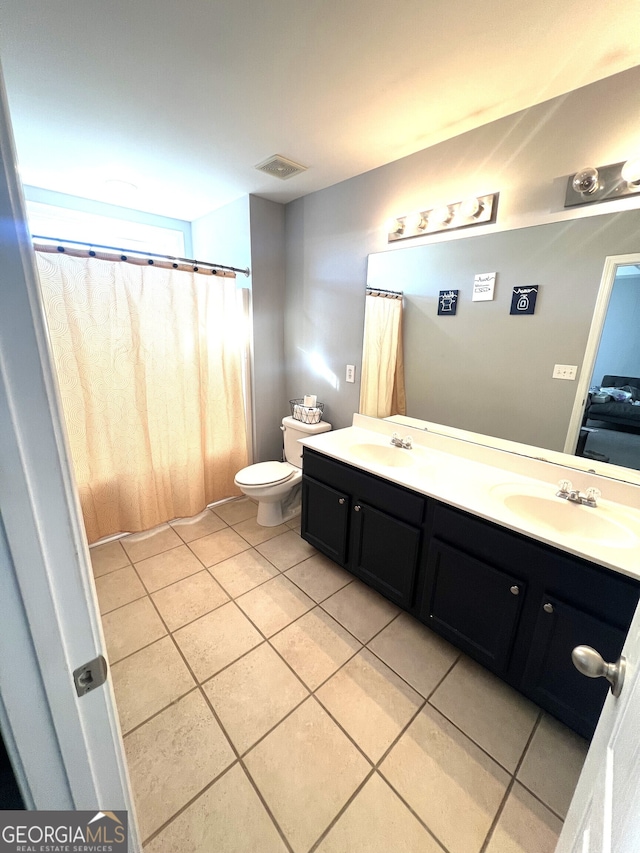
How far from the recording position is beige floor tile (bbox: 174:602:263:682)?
154 cm

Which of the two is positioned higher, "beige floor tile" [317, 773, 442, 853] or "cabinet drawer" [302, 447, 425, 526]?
"cabinet drawer" [302, 447, 425, 526]

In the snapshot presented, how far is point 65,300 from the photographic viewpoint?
1.89 meters

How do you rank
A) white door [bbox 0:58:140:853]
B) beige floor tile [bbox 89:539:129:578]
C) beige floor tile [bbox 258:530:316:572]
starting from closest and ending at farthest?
white door [bbox 0:58:140:853] < beige floor tile [bbox 89:539:129:578] < beige floor tile [bbox 258:530:316:572]

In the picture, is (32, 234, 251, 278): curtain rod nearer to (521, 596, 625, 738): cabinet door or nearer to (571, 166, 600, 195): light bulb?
(571, 166, 600, 195): light bulb

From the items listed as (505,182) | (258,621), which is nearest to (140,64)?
(505,182)

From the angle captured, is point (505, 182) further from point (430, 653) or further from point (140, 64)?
point (430, 653)

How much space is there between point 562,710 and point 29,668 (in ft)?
5.40

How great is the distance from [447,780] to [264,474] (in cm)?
179

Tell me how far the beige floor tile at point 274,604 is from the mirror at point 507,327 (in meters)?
1.28

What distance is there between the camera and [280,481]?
2414 mm

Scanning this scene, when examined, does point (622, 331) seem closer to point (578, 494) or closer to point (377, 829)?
point (578, 494)

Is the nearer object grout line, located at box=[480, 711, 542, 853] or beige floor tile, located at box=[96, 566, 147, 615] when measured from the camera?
grout line, located at box=[480, 711, 542, 853]

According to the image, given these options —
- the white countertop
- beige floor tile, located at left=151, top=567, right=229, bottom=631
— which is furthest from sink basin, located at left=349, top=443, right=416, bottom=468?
beige floor tile, located at left=151, top=567, right=229, bottom=631

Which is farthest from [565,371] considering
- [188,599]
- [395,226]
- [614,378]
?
[188,599]
